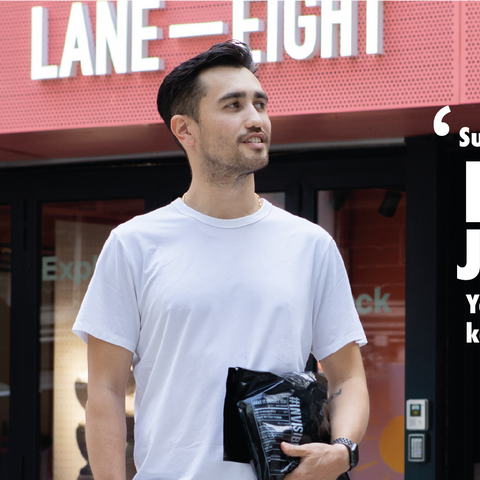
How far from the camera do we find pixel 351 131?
15.6 feet

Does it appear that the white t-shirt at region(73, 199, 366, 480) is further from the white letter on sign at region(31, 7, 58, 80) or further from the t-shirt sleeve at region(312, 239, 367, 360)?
the white letter on sign at region(31, 7, 58, 80)

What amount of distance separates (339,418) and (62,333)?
14.5ft

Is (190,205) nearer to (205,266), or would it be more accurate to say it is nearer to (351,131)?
(205,266)

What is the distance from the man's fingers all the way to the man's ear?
32.1 inches

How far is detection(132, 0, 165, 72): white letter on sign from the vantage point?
450 centimetres

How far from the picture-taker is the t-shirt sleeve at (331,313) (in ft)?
6.70

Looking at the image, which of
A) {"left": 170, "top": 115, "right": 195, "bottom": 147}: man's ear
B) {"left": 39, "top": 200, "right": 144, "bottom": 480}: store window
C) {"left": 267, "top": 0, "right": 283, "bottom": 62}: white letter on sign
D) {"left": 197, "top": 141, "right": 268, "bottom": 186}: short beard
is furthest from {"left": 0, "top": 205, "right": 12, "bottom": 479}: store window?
{"left": 197, "top": 141, "right": 268, "bottom": 186}: short beard

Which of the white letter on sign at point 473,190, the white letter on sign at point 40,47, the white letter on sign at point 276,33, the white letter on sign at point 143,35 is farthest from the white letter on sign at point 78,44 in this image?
the white letter on sign at point 473,190

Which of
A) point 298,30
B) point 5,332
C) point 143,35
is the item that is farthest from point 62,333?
point 298,30

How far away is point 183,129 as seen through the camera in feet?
6.93

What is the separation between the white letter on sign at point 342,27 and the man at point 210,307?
85.2 inches

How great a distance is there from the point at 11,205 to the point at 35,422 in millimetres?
1659

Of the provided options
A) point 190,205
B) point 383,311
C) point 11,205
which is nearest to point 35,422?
point 11,205

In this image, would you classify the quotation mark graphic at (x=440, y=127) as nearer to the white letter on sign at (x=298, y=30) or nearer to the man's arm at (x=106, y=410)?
the white letter on sign at (x=298, y=30)
